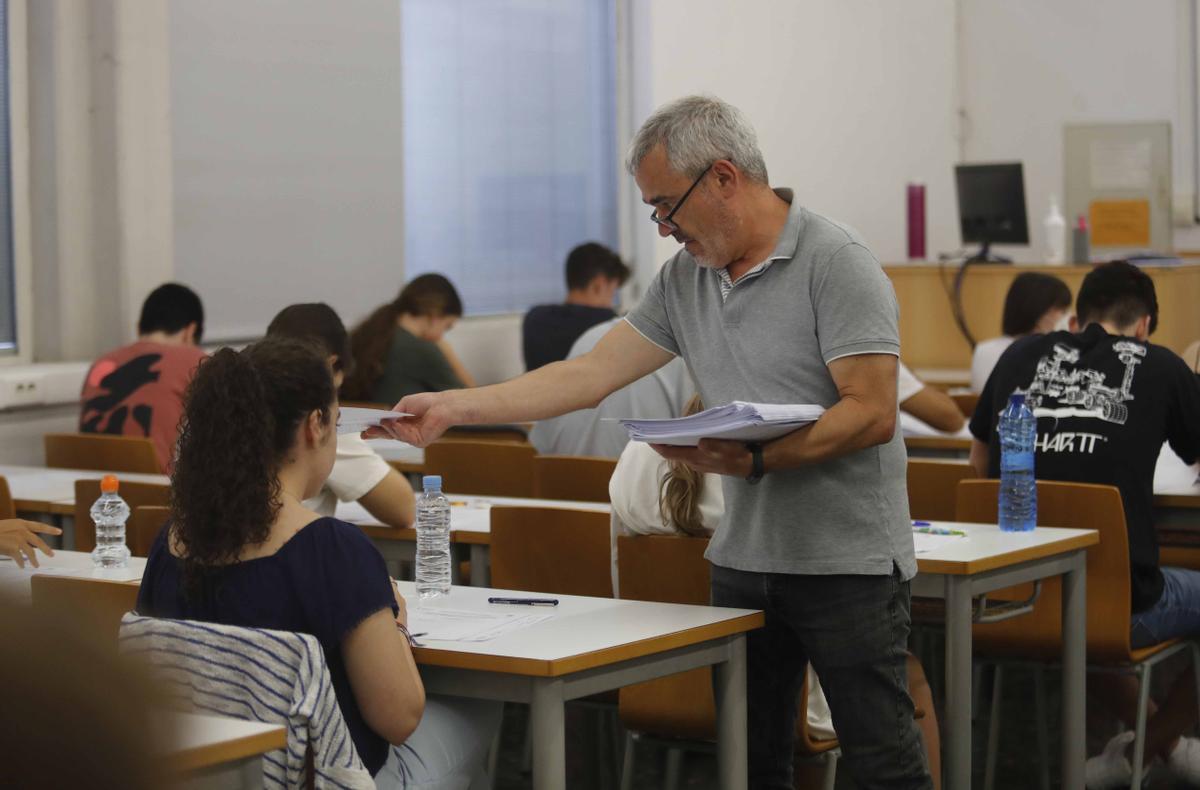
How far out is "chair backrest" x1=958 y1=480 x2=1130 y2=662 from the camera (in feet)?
11.2

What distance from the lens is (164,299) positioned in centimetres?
512

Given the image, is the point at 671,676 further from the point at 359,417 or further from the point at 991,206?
the point at 991,206

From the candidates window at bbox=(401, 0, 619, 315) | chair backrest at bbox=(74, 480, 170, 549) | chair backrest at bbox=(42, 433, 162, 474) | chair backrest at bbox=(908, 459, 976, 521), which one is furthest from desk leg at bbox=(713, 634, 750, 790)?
window at bbox=(401, 0, 619, 315)

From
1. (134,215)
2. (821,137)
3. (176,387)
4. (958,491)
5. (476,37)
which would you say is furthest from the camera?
(821,137)

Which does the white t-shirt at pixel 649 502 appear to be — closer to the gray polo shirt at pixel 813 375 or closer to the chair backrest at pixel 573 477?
the gray polo shirt at pixel 813 375

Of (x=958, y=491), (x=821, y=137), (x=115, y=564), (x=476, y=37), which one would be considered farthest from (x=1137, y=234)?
(x=115, y=564)

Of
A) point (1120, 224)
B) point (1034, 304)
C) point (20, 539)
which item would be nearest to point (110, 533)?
point (20, 539)

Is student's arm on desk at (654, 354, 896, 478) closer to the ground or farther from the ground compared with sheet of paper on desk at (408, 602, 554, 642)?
farther from the ground

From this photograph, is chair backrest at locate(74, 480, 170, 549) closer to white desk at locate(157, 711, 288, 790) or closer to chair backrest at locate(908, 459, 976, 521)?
white desk at locate(157, 711, 288, 790)

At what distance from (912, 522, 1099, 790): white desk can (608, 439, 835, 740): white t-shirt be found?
28cm

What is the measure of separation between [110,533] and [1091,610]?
2151 mm

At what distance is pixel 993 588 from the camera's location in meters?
3.01

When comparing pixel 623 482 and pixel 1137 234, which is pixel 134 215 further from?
pixel 1137 234

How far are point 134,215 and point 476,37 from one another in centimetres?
266
